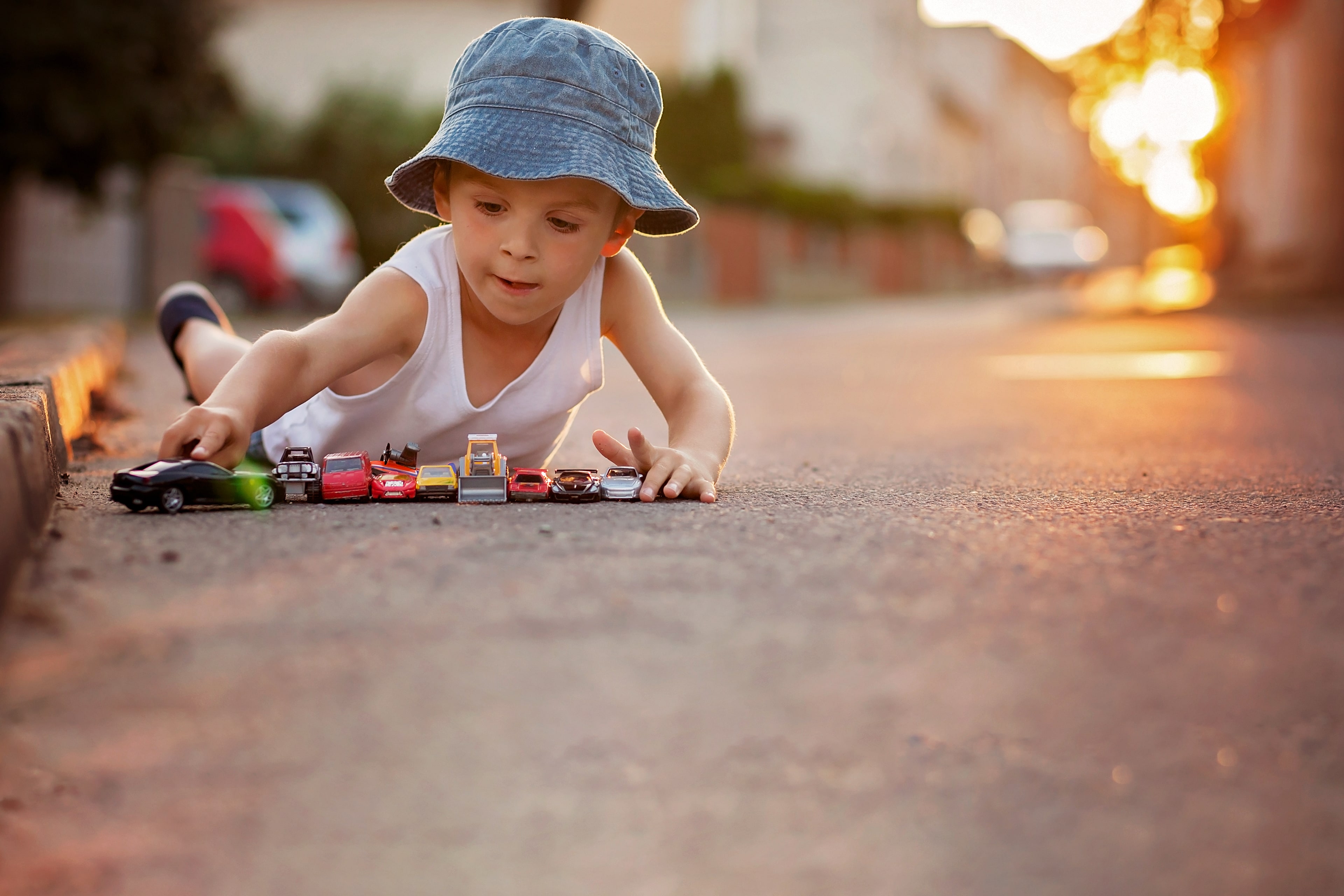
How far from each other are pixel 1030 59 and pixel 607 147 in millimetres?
49386

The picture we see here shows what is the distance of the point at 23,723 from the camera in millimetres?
1222

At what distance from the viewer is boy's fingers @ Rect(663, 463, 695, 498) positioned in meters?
2.32

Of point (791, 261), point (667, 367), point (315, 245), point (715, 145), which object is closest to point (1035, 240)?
point (715, 145)

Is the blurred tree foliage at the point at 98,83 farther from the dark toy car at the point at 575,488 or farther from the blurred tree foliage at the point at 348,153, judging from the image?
the dark toy car at the point at 575,488

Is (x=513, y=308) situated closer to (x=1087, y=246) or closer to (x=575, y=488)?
(x=575, y=488)

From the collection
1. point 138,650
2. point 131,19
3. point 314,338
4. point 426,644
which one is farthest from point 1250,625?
point 131,19

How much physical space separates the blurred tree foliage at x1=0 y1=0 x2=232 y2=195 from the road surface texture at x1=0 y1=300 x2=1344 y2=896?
847 centimetres

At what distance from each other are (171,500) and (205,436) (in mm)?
157

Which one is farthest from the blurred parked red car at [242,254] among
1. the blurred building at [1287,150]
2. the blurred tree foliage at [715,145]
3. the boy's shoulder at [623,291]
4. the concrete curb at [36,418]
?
the boy's shoulder at [623,291]

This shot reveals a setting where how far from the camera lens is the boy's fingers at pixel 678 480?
2316 mm

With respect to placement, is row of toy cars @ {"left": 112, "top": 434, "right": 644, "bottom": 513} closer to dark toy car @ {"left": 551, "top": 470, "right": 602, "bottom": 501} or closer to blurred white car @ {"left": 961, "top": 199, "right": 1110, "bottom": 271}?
dark toy car @ {"left": 551, "top": 470, "right": 602, "bottom": 501}

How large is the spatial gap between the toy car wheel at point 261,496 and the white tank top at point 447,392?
1.50 ft

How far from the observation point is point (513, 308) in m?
2.39

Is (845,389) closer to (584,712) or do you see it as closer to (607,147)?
(607,147)
